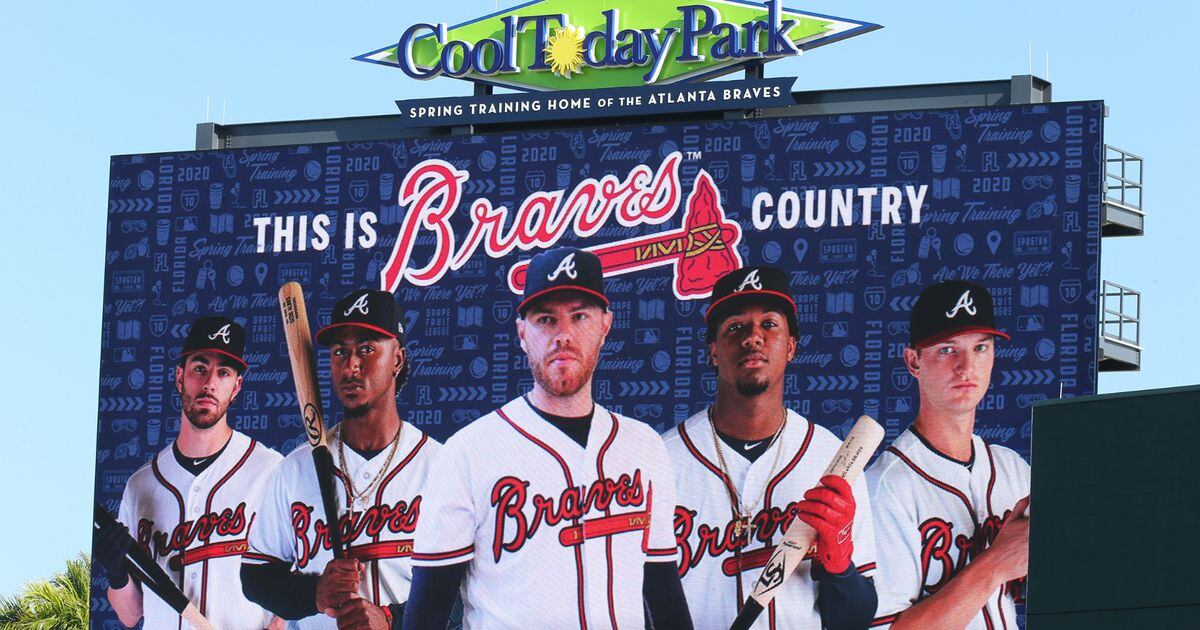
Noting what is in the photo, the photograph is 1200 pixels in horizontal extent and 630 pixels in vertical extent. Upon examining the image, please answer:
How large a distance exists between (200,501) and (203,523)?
340mm

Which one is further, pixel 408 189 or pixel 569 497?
pixel 408 189

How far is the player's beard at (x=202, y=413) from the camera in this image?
3972 centimetres

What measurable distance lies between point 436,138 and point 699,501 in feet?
23.1

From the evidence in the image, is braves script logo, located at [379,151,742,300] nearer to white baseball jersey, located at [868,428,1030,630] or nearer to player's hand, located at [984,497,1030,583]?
white baseball jersey, located at [868,428,1030,630]

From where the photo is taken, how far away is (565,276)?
38.3 meters

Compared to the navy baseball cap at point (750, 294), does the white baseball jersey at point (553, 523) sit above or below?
below

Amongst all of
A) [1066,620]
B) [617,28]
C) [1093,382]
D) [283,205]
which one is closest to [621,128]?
[617,28]

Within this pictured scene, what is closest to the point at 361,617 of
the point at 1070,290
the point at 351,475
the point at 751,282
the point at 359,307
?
the point at 351,475

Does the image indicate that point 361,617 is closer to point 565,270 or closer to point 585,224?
point 565,270

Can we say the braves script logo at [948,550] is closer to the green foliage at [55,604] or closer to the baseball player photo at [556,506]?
the baseball player photo at [556,506]

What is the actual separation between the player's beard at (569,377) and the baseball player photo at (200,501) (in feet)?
13.6

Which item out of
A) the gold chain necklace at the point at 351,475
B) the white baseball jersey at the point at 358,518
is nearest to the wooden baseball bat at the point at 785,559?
the white baseball jersey at the point at 358,518

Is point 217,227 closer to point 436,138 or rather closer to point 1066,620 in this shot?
point 436,138

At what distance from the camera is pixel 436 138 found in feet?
131
